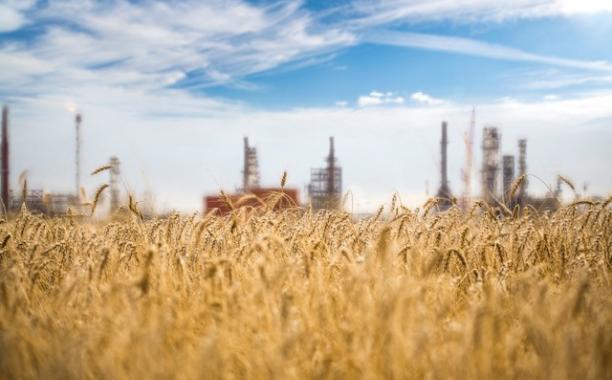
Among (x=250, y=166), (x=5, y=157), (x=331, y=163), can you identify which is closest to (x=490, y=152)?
(x=331, y=163)

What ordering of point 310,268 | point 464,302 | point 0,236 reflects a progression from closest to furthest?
point 310,268 → point 464,302 → point 0,236

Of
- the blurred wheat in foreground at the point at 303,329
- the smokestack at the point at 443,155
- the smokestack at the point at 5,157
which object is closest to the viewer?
the blurred wheat in foreground at the point at 303,329

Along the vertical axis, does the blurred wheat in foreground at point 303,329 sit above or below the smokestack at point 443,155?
below

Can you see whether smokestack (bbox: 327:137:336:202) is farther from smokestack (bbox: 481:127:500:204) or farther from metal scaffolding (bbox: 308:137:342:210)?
smokestack (bbox: 481:127:500:204)

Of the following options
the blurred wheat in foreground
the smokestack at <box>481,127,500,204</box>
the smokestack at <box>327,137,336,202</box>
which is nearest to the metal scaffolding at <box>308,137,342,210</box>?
the smokestack at <box>327,137,336,202</box>

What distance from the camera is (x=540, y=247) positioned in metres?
4.03

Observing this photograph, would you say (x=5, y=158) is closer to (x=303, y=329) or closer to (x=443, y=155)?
(x=443, y=155)

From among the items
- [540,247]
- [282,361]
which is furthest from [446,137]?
[282,361]

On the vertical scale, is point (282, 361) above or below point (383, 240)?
below

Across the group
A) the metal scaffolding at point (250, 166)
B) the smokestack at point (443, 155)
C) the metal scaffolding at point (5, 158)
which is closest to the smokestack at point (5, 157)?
the metal scaffolding at point (5, 158)

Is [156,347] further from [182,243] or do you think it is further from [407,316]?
[182,243]

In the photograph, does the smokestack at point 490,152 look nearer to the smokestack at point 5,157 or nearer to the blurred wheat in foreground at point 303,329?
the smokestack at point 5,157

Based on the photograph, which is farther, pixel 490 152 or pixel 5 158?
pixel 490 152

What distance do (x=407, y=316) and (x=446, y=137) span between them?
43.9m
